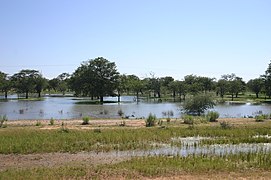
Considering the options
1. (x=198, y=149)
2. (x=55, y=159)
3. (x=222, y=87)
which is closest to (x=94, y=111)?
(x=198, y=149)

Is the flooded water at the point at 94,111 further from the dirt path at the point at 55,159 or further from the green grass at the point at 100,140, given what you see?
the dirt path at the point at 55,159

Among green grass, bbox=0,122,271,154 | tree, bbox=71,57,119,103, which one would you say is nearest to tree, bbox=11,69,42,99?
tree, bbox=71,57,119,103

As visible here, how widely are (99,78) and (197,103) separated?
1990 inches

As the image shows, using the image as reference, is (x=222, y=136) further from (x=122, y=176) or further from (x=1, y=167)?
(x=1, y=167)

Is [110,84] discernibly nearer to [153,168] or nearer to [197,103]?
[197,103]

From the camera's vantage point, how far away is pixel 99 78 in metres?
98.0

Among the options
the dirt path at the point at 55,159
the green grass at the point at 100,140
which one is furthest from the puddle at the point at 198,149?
the dirt path at the point at 55,159

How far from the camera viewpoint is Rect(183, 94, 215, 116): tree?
2064 inches

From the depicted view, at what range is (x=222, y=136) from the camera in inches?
990

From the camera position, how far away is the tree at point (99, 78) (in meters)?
97.4

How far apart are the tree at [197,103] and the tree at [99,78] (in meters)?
46.7

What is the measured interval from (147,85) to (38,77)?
43.8 meters

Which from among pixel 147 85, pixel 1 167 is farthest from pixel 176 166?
pixel 147 85

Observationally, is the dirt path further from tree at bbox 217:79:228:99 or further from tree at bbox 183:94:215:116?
tree at bbox 217:79:228:99
